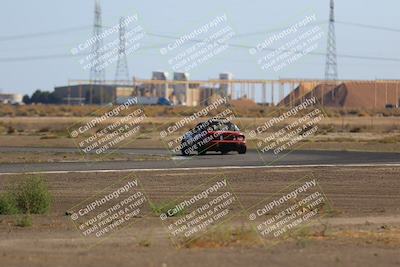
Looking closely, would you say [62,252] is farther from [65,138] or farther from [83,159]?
[65,138]

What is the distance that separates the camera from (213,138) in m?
45.0

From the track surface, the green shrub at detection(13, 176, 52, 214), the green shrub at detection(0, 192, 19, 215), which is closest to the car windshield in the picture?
the track surface

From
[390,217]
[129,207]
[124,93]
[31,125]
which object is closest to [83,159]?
[129,207]

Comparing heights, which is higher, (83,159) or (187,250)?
(187,250)

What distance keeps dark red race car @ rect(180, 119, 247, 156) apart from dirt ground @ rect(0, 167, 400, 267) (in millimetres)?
16099

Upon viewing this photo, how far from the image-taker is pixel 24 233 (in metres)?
17.8

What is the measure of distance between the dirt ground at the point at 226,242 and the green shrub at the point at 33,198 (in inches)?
15.9

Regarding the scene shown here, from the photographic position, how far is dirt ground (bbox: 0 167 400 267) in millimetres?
13750

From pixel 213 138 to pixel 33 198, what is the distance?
2349 centimetres

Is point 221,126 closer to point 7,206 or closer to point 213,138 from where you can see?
point 213,138

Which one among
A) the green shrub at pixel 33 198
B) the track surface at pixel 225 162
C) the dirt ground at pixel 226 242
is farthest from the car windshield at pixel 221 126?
the green shrub at pixel 33 198

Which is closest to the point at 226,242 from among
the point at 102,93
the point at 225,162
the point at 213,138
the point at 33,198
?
the point at 33,198

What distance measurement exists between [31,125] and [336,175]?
220ft

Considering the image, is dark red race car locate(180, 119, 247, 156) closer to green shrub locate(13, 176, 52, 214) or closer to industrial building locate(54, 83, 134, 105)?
green shrub locate(13, 176, 52, 214)
